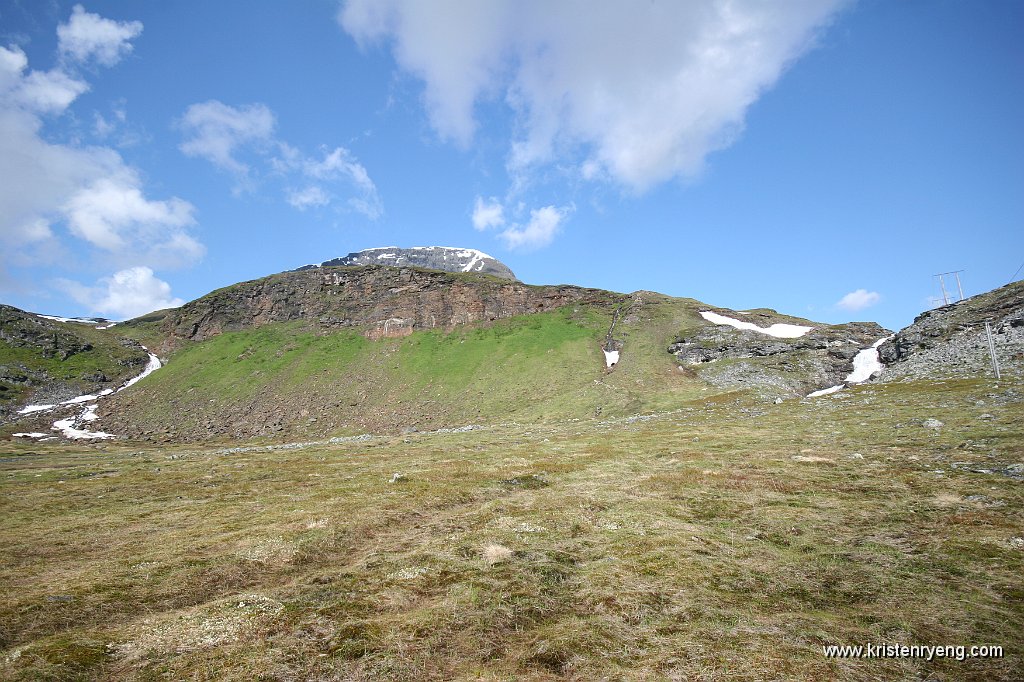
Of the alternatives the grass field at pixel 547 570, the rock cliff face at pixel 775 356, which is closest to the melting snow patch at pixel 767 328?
the rock cliff face at pixel 775 356

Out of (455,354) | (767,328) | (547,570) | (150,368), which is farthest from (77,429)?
(767,328)

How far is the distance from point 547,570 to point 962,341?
282 feet

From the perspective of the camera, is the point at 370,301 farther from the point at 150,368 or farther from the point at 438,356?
the point at 150,368

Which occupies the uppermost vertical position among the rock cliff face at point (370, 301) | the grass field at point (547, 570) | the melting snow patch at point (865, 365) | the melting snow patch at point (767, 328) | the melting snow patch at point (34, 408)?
the rock cliff face at point (370, 301)

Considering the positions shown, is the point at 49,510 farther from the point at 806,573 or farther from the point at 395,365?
the point at 395,365

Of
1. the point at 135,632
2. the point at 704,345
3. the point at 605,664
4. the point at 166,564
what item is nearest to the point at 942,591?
the point at 605,664

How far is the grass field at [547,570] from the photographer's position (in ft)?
30.2

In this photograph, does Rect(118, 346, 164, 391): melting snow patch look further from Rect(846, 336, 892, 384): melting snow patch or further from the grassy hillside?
Rect(846, 336, 892, 384): melting snow patch

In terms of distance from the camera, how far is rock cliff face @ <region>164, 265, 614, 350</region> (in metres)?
113

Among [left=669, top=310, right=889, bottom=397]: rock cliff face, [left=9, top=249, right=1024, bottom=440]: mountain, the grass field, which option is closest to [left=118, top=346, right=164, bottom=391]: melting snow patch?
[left=9, top=249, right=1024, bottom=440]: mountain

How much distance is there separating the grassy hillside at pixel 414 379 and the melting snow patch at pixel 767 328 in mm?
5733

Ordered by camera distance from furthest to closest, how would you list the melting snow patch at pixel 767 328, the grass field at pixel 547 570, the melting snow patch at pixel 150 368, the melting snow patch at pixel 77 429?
1. the melting snow patch at pixel 150 368
2. the melting snow patch at pixel 767 328
3. the melting snow patch at pixel 77 429
4. the grass field at pixel 547 570

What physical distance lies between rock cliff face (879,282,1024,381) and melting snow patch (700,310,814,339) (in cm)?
1561

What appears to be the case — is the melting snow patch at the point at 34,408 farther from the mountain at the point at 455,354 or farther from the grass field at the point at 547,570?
the grass field at the point at 547,570
